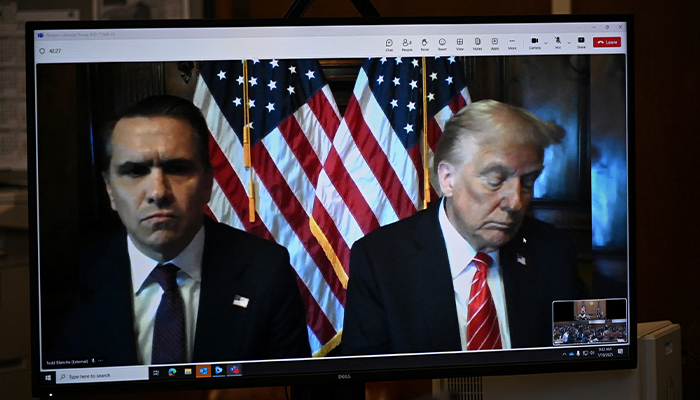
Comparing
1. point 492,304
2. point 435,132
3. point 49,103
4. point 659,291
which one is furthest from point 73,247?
point 659,291

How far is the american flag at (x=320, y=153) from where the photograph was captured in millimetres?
1666

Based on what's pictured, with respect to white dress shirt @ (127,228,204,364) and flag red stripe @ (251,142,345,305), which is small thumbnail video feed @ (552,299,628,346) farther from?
white dress shirt @ (127,228,204,364)

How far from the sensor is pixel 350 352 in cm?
169

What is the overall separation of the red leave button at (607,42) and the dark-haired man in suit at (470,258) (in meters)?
0.25

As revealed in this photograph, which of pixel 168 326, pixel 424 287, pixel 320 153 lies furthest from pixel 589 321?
pixel 168 326

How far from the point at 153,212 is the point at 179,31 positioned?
1.48 feet

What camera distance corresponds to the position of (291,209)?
1.68 metres

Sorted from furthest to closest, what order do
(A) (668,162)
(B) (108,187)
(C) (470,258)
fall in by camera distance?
(A) (668,162)
(C) (470,258)
(B) (108,187)

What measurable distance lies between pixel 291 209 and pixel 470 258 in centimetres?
48

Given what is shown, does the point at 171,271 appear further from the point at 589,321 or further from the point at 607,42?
the point at 607,42

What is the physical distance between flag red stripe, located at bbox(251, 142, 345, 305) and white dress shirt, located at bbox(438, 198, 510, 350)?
0.97 ft

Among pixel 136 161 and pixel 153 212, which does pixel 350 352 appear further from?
pixel 136 161

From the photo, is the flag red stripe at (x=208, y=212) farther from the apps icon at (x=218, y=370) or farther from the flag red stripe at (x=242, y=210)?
the apps icon at (x=218, y=370)

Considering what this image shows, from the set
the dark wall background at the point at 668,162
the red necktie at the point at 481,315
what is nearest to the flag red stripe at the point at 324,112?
the red necktie at the point at 481,315
